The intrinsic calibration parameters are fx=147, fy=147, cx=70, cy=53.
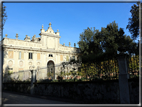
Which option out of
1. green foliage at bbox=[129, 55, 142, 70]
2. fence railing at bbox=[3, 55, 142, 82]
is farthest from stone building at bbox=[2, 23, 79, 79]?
green foliage at bbox=[129, 55, 142, 70]

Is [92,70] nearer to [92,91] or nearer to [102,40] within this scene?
[92,91]

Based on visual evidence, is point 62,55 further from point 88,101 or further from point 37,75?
point 88,101

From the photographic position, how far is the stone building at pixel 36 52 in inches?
1090

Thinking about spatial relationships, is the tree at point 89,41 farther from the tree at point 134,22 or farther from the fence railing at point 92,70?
the fence railing at point 92,70

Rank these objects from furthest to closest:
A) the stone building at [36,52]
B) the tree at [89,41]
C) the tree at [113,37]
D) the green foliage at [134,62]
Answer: the tree at [89,41]
the tree at [113,37]
the stone building at [36,52]
the green foliage at [134,62]

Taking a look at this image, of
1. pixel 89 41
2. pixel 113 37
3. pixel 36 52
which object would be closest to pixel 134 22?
pixel 113 37

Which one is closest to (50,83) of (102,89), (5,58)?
(102,89)

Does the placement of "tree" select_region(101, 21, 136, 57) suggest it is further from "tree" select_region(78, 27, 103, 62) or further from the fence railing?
the fence railing

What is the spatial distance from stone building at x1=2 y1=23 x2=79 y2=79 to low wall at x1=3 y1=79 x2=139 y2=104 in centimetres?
1826

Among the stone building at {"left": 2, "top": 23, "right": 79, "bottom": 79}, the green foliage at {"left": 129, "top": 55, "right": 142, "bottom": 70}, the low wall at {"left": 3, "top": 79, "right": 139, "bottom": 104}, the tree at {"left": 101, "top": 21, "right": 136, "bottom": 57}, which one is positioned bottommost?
the low wall at {"left": 3, "top": 79, "right": 139, "bottom": 104}

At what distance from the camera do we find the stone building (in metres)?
27.7

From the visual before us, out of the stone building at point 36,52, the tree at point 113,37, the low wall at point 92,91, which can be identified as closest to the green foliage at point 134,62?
the low wall at point 92,91

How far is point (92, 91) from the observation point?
817 cm

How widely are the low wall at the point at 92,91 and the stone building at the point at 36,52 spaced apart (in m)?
18.3
